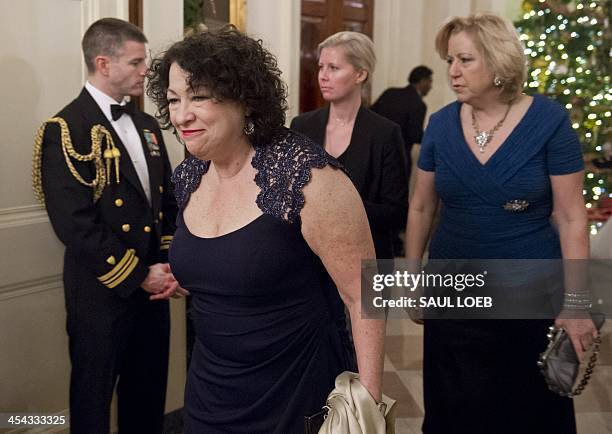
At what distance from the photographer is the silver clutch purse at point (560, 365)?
2.36 metres

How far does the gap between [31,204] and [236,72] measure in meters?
1.61

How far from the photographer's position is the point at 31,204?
3.04 m

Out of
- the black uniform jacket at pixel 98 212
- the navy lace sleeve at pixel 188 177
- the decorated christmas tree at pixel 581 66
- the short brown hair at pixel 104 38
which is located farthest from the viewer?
the decorated christmas tree at pixel 581 66

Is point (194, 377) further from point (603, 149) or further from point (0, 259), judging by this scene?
point (603, 149)

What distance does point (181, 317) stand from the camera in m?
3.68

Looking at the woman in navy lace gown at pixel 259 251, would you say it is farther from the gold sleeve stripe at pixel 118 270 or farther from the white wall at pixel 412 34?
the white wall at pixel 412 34

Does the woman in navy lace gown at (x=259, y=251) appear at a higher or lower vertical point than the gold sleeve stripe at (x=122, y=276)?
higher

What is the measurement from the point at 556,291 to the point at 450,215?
392 millimetres

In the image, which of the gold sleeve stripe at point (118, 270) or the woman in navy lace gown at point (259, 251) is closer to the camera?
the woman in navy lace gown at point (259, 251)

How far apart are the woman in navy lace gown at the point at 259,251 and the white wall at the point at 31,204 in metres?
1.25

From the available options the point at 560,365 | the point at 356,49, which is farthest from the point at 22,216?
the point at 560,365

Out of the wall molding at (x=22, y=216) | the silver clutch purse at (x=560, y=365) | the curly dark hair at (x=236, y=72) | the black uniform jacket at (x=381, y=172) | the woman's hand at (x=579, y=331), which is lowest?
the silver clutch purse at (x=560, y=365)

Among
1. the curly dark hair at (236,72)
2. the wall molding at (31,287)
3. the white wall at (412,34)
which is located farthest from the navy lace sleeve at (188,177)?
the white wall at (412,34)

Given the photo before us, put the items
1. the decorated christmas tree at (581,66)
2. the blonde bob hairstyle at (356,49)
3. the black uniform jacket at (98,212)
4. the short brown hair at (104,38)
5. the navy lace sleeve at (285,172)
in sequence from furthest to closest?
the decorated christmas tree at (581,66)
the blonde bob hairstyle at (356,49)
the short brown hair at (104,38)
the black uniform jacket at (98,212)
the navy lace sleeve at (285,172)
